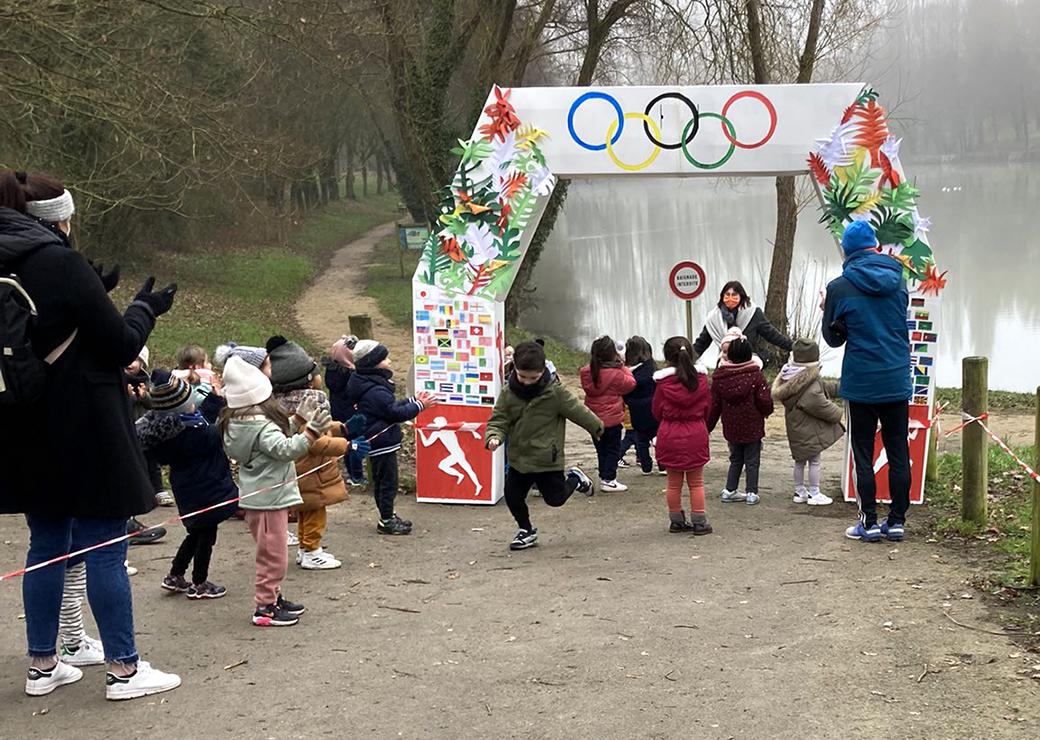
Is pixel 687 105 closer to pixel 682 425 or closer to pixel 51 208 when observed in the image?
pixel 682 425

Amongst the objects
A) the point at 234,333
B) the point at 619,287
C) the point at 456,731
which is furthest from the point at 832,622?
the point at 619,287

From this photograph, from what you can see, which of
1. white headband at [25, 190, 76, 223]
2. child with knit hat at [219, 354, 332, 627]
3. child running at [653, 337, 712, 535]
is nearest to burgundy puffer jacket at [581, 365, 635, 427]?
child running at [653, 337, 712, 535]

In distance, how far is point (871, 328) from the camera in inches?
285

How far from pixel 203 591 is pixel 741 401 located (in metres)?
3.98

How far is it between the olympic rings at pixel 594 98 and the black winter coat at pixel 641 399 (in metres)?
1.97

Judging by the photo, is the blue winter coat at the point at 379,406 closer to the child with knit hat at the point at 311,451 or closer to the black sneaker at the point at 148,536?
the child with knit hat at the point at 311,451

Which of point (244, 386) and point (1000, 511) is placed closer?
point (244, 386)

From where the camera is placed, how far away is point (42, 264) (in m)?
4.34

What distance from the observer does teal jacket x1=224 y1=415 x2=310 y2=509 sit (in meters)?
5.67

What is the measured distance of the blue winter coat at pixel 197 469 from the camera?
6.11 metres

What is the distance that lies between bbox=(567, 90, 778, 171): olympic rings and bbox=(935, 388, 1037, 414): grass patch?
7107 mm

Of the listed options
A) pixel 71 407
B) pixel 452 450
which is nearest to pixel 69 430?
pixel 71 407

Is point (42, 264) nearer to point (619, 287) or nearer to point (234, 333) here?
point (234, 333)

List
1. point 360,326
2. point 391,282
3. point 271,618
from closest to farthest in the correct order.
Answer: point 271,618, point 360,326, point 391,282
